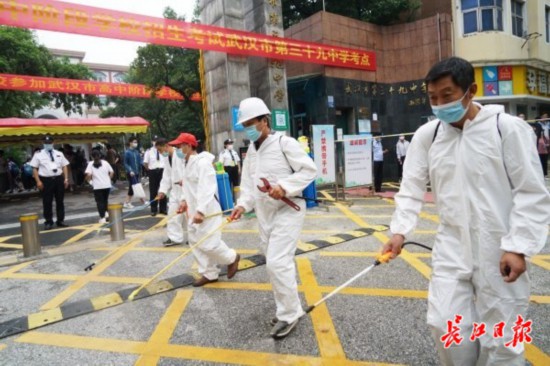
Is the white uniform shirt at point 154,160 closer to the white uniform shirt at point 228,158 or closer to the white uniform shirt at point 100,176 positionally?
the white uniform shirt at point 100,176

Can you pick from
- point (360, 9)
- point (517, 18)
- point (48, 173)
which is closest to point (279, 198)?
point (48, 173)

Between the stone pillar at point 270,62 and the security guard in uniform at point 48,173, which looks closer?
the security guard in uniform at point 48,173

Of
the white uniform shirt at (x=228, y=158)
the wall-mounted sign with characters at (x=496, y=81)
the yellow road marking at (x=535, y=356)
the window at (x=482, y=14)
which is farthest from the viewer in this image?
the wall-mounted sign with characters at (x=496, y=81)

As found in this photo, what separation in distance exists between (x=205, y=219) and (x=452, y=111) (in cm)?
325

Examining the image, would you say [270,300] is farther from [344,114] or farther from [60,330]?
[344,114]

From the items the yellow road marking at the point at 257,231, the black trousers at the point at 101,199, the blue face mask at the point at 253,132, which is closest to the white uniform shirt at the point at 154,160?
the black trousers at the point at 101,199

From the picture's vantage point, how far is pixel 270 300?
3.82 metres

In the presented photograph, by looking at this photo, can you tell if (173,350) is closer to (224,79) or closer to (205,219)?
(205,219)

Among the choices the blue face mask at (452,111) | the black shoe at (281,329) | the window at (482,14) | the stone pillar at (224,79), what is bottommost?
the black shoe at (281,329)

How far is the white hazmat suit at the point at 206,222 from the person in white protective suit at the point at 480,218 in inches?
108

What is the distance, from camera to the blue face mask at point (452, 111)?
1.92m

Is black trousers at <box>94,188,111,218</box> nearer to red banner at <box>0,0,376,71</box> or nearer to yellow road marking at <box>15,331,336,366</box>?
red banner at <box>0,0,376,71</box>

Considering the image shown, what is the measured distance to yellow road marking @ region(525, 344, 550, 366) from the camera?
98.7 inches

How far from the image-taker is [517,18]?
1753cm
